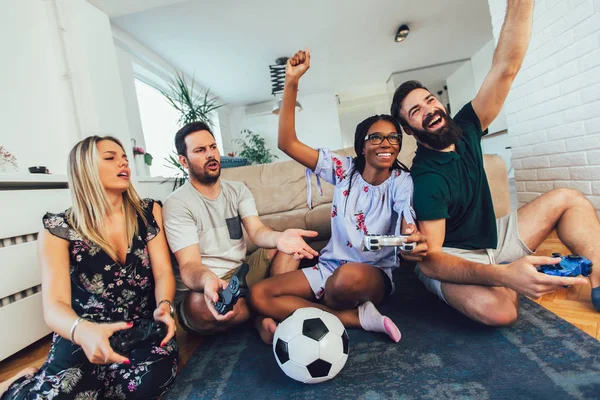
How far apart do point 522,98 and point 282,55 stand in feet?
11.4

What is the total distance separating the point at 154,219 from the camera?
1287 mm

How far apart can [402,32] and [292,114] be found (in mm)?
3830

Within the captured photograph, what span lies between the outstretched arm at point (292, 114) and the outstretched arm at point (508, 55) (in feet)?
2.66

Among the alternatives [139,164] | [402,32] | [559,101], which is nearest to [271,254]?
[559,101]

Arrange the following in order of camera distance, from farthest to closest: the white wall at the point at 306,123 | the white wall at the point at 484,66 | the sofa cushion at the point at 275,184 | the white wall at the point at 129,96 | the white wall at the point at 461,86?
the white wall at the point at 306,123 < the white wall at the point at 461,86 < the white wall at the point at 484,66 < the white wall at the point at 129,96 < the sofa cushion at the point at 275,184

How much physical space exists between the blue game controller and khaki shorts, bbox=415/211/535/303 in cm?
35

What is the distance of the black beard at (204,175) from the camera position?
1421 mm

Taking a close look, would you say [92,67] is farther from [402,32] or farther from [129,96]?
[402,32]

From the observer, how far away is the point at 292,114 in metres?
1.33

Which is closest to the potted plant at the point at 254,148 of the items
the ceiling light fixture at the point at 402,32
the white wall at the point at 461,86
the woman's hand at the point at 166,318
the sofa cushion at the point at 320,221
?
the ceiling light fixture at the point at 402,32

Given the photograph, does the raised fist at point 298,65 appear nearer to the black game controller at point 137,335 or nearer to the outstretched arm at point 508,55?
the outstretched arm at point 508,55

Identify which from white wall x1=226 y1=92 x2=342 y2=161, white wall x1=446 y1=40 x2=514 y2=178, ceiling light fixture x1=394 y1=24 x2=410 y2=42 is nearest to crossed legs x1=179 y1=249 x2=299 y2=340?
white wall x1=446 y1=40 x2=514 y2=178

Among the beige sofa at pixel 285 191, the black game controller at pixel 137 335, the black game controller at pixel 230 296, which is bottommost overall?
the black game controller at pixel 137 335

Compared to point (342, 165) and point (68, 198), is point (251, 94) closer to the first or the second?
point (68, 198)
